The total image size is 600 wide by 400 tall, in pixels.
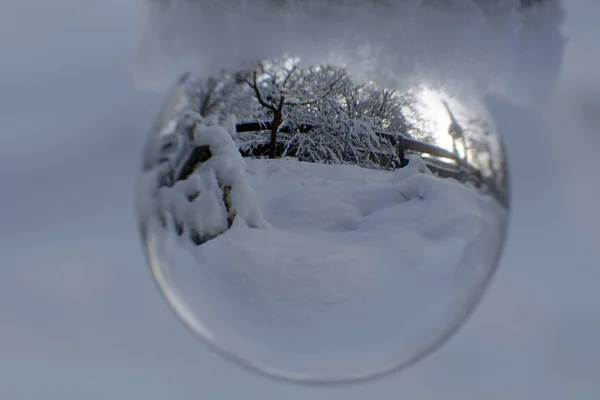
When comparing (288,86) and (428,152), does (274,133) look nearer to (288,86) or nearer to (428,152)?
(288,86)

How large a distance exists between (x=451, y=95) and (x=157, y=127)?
829 millimetres

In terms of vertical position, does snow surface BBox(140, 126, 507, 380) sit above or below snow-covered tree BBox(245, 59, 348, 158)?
below

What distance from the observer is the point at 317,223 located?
4.91ft

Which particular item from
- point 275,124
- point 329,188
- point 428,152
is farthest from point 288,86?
point 428,152

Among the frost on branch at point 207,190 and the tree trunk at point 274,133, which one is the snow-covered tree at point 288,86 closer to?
the tree trunk at point 274,133

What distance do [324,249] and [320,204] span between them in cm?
12

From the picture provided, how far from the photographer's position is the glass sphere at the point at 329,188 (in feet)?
4.65

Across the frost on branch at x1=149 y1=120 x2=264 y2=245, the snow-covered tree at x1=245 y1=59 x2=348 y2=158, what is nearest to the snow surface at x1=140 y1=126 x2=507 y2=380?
the frost on branch at x1=149 y1=120 x2=264 y2=245

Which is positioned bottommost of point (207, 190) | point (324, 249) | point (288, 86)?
point (324, 249)

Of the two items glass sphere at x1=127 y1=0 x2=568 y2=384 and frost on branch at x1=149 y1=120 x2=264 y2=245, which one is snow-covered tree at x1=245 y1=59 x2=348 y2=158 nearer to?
glass sphere at x1=127 y1=0 x2=568 y2=384

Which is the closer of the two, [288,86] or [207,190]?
[288,86]

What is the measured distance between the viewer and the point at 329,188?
4.81 ft

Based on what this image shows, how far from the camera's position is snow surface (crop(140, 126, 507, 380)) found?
147cm

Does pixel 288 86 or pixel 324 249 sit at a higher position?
pixel 288 86
